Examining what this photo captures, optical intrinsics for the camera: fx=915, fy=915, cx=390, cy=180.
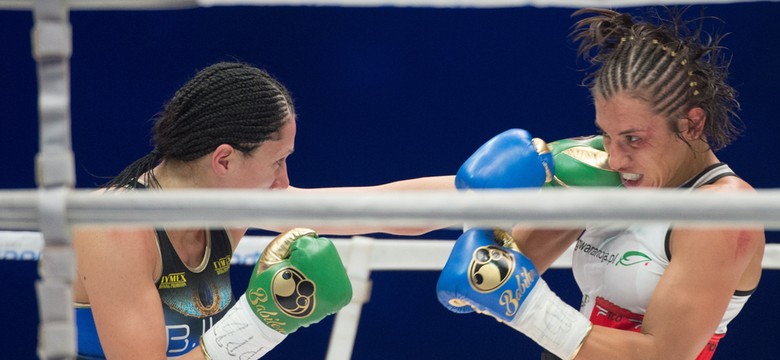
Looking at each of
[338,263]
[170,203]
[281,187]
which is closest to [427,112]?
[281,187]

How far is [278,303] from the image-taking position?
1495mm

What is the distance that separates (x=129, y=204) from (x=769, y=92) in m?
2.10

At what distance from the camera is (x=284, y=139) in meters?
1.70

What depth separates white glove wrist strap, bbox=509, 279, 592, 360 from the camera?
151cm

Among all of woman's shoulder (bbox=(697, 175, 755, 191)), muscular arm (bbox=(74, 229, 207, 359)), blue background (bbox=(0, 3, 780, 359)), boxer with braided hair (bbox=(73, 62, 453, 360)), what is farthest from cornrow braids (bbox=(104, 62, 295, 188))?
blue background (bbox=(0, 3, 780, 359))

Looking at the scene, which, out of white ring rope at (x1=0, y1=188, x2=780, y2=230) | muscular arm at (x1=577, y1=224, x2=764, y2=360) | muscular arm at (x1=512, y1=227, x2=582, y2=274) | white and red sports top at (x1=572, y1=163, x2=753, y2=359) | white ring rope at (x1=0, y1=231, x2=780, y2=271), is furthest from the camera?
white ring rope at (x1=0, y1=231, x2=780, y2=271)

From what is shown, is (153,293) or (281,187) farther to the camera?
(281,187)

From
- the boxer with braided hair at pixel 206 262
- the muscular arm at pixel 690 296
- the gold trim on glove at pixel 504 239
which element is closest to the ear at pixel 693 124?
the muscular arm at pixel 690 296

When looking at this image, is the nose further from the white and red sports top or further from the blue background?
the blue background

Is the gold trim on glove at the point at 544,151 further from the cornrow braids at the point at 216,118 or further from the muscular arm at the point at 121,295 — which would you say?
the muscular arm at the point at 121,295

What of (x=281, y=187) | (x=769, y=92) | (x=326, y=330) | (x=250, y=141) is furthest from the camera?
(x=326, y=330)

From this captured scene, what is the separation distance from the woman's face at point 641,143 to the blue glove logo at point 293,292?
569 mm

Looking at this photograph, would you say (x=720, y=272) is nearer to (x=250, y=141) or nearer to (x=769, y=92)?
(x=250, y=141)

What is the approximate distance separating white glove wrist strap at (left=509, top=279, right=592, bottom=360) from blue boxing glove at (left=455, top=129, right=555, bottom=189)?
0.20 meters
